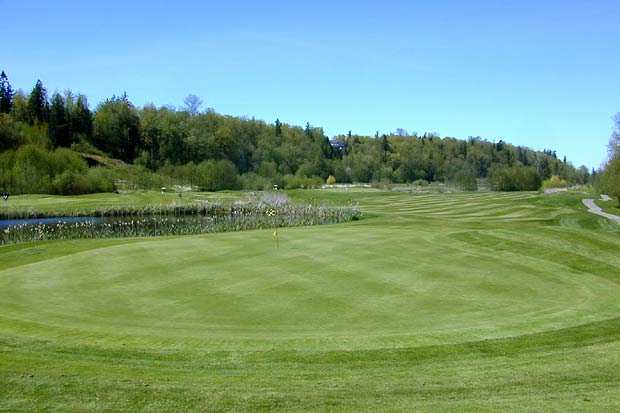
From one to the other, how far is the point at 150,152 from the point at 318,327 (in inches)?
5546

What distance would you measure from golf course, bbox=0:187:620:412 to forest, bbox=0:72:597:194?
72.9 metres

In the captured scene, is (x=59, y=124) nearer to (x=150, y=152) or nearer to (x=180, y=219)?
(x=150, y=152)

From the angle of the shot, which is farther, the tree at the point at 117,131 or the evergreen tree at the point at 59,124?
the tree at the point at 117,131

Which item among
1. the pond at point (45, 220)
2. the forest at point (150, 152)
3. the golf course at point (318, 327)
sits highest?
the forest at point (150, 152)

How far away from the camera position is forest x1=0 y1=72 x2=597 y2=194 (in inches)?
3585

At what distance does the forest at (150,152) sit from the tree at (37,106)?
221 millimetres

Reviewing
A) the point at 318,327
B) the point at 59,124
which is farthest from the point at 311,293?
the point at 59,124

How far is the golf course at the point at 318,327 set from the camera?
802 cm

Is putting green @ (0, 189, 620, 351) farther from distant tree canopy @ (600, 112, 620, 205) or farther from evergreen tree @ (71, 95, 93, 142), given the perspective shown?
evergreen tree @ (71, 95, 93, 142)

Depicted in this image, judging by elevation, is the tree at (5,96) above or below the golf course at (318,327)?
above

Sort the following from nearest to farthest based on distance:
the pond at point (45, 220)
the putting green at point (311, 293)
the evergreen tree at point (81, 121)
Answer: the putting green at point (311, 293) → the pond at point (45, 220) → the evergreen tree at point (81, 121)

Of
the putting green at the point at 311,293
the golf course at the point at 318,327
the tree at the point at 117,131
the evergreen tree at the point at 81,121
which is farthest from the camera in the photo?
the tree at the point at 117,131

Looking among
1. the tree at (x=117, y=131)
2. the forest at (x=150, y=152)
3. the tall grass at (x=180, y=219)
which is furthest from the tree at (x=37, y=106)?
the tall grass at (x=180, y=219)

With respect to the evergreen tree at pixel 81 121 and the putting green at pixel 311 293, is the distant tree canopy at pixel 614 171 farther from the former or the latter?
the evergreen tree at pixel 81 121
